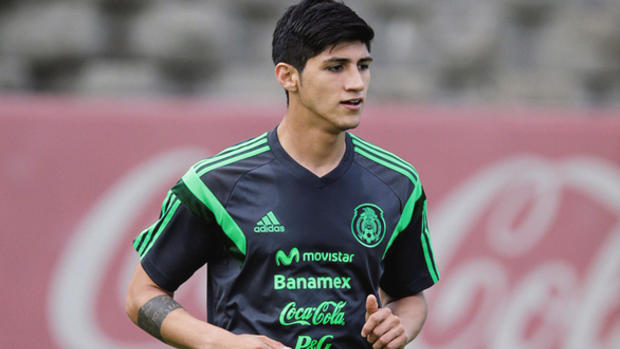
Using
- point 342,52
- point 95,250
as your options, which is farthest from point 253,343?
point 95,250

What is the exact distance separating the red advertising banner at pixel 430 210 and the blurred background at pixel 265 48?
5.63ft

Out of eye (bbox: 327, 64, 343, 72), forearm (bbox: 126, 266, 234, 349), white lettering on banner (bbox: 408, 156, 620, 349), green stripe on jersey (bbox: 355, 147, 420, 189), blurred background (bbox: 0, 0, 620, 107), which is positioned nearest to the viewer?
forearm (bbox: 126, 266, 234, 349)

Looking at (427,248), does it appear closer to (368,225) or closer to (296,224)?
(368,225)

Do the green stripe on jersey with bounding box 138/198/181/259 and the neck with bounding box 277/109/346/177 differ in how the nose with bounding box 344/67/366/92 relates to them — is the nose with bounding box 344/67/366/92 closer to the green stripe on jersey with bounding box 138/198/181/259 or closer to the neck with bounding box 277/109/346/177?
the neck with bounding box 277/109/346/177

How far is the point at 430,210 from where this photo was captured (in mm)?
6332

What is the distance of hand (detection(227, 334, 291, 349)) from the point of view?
8.38 ft

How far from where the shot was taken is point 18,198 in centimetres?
540

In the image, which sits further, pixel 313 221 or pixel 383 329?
pixel 313 221

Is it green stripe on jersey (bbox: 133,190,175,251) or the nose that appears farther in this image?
green stripe on jersey (bbox: 133,190,175,251)

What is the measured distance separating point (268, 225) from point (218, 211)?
0.16 m

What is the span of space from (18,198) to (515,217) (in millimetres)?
3296

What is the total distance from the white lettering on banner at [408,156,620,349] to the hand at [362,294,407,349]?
3.54 metres

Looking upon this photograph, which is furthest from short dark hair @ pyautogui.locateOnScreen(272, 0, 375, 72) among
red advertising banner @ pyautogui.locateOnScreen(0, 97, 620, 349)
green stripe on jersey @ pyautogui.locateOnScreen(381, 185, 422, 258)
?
red advertising banner @ pyautogui.locateOnScreen(0, 97, 620, 349)

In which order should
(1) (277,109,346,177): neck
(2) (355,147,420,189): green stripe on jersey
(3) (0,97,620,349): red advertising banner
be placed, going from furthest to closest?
1. (3) (0,97,620,349): red advertising banner
2. (2) (355,147,420,189): green stripe on jersey
3. (1) (277,109,346,177): neck
